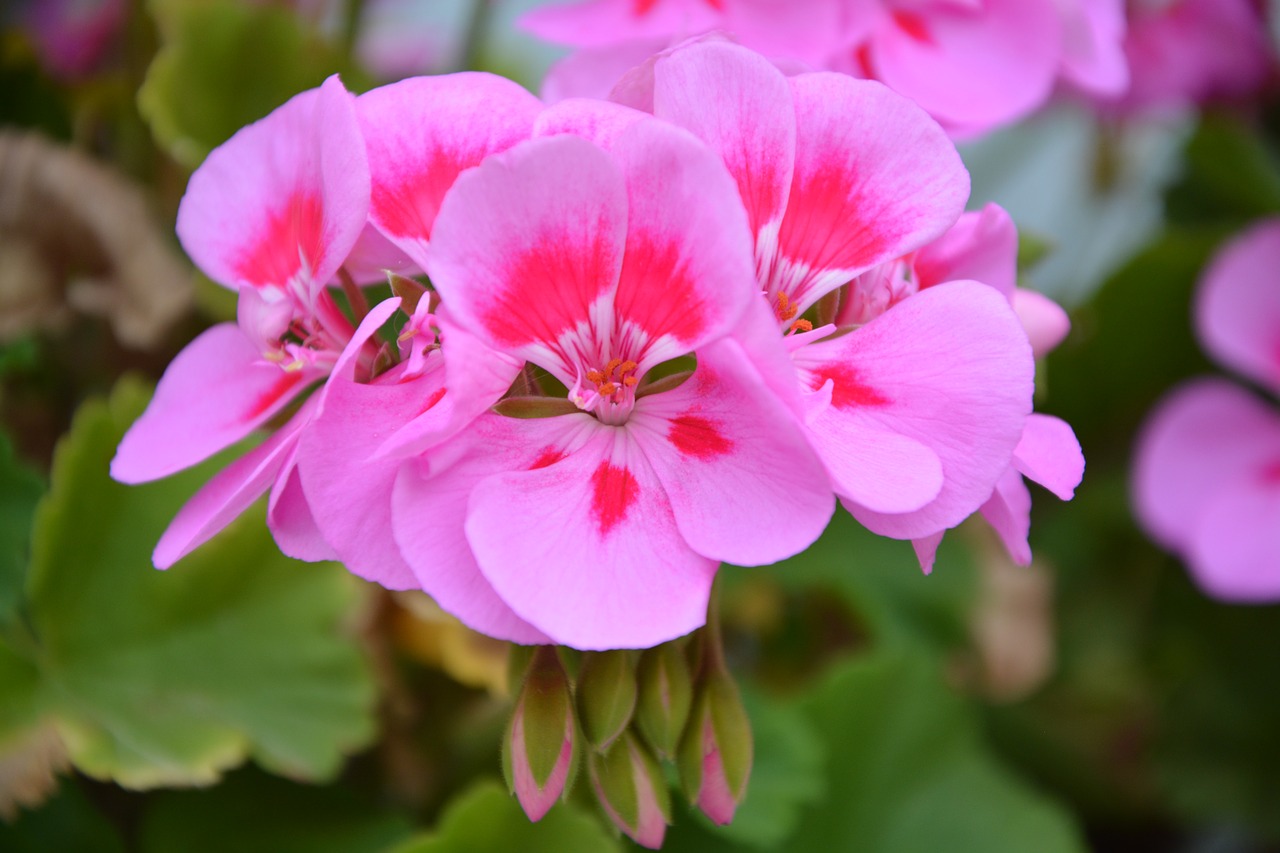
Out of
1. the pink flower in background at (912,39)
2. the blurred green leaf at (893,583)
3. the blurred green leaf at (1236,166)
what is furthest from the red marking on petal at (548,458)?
the blurred green leaf at (1236,166)

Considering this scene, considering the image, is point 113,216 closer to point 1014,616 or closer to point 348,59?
point 348,59

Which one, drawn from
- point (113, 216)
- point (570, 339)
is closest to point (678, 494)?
point (570, 339)

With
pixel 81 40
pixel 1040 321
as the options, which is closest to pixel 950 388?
pixel 1040 321

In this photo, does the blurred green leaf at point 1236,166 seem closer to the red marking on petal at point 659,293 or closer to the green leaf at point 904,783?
the green leaf at point 904,783

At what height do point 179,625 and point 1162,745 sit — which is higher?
point 179,625

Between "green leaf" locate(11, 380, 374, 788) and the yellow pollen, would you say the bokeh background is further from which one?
the yellow pollen

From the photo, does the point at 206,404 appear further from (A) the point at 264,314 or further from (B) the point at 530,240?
(B) the point at 530,240
